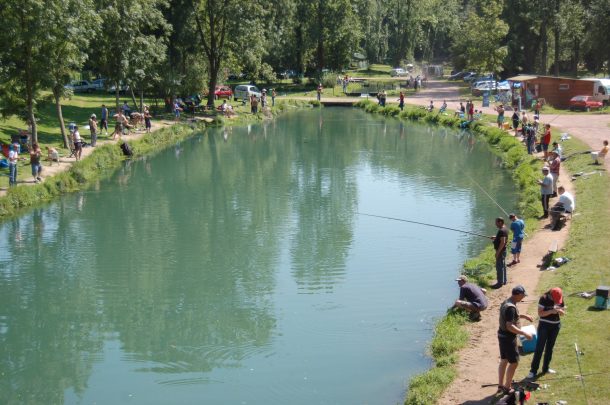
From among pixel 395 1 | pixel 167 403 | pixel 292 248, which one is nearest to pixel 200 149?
pixel 292 248

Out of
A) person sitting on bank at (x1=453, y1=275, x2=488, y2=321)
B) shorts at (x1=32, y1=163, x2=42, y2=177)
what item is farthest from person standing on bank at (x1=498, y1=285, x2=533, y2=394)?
shorts at (x1=32, y1=163, x2=42, y2=177)

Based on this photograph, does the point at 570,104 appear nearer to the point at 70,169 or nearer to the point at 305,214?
the point at 305,214

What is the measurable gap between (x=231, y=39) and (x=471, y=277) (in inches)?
1521

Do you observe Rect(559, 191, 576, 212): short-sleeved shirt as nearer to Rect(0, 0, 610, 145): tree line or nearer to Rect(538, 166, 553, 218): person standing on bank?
Rect(538, 166, 553, 218): person standing on bank

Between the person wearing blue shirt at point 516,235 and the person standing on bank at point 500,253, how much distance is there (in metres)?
1.37

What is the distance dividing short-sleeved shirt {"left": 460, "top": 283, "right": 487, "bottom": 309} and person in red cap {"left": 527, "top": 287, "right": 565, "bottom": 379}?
357 centimetres

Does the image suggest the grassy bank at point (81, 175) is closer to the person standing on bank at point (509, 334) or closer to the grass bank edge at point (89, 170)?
the grass bank edge at point (89, 170)

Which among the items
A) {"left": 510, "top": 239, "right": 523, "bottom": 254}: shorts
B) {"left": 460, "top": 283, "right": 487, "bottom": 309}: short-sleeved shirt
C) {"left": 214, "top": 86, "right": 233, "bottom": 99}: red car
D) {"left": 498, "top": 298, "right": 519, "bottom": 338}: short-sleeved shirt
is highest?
{"left": 214, "top": 86, "right": 233, "bottom": 99}: red car

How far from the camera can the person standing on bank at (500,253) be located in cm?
1681

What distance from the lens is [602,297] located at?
14.1m

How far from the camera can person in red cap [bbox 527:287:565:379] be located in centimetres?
1162

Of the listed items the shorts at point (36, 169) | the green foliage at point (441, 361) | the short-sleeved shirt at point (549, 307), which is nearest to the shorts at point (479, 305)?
the green foliage at point (441, 361)

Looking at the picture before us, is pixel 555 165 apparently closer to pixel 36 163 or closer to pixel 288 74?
pixel 36 163

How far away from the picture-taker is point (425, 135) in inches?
1881
